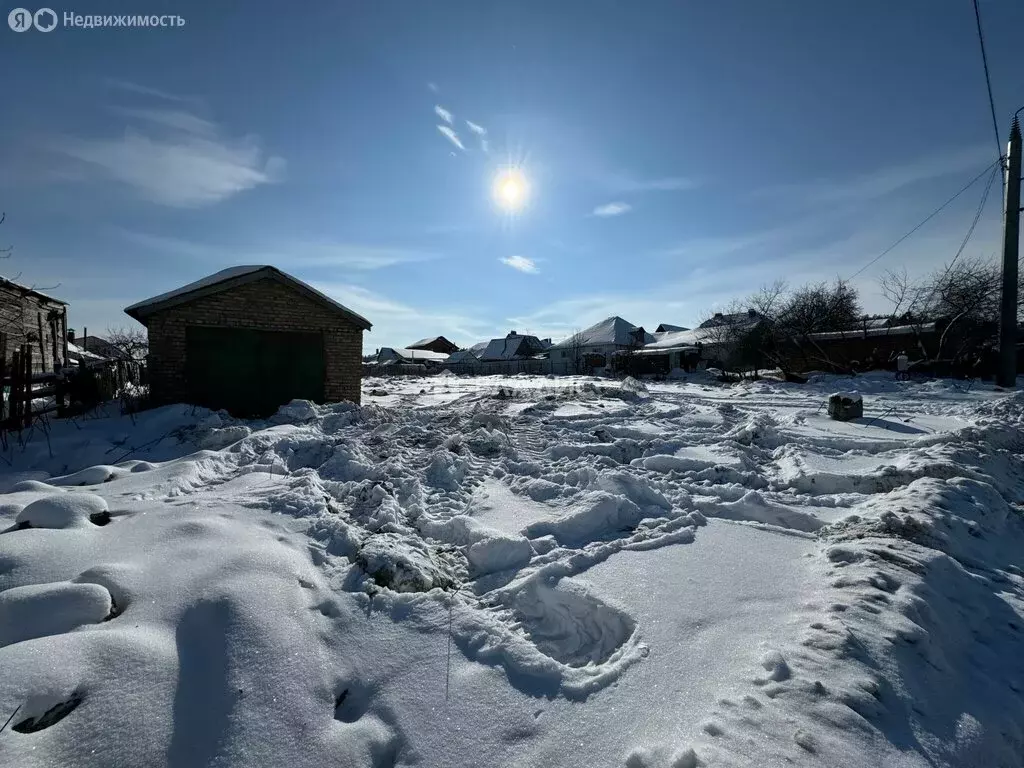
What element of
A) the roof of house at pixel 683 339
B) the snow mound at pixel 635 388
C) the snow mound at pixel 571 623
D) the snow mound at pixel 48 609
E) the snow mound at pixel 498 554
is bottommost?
the snow mound at pixel 571 623

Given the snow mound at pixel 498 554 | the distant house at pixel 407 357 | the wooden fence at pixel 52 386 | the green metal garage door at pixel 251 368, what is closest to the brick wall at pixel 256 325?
the green metal garage door at pixel 251 368

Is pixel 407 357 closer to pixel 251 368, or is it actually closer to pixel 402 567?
pixel 251 368

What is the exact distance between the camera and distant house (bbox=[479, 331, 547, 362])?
55.7 m

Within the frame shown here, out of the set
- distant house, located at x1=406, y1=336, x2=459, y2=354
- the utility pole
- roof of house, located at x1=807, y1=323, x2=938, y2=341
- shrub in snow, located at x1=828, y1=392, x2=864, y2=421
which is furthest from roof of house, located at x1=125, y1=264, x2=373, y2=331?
distant house, located at x1=406, y1=336, x2=459, y2=354

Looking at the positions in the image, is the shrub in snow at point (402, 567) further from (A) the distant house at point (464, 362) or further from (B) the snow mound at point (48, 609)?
(A) the distant house at point (464, 362)

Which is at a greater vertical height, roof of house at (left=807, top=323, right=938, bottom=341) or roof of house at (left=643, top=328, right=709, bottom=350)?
roof of house at (left=643, top=328, right=709, bottom=350)

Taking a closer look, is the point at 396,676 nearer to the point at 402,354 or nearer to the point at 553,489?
the point at 553,489

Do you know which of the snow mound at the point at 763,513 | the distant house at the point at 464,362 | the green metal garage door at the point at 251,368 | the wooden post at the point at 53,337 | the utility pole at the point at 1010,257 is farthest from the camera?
the distant house at the point at 464,362

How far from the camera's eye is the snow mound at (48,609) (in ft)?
7.00

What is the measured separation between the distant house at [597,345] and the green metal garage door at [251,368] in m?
34.0

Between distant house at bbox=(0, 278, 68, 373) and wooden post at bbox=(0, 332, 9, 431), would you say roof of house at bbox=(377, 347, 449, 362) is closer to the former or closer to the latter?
distant house at bbox=(0, 278, 68, 373)

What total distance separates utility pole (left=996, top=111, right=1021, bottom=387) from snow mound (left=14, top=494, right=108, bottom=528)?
824 inches

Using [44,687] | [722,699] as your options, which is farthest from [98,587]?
[722,699]

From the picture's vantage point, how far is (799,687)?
2033 mm
